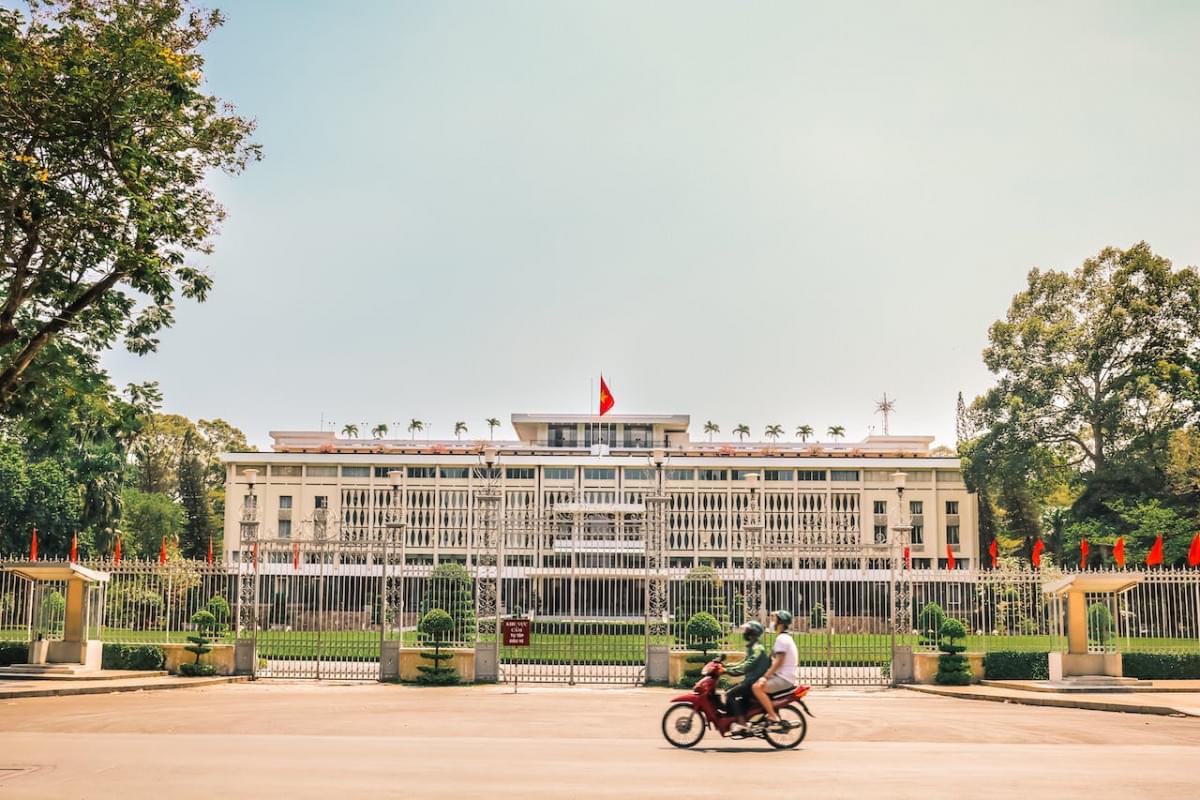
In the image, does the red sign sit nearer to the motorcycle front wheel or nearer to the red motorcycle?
the motorcycle front wheel

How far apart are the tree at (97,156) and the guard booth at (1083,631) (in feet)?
53.2

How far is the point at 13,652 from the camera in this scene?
23438 mm

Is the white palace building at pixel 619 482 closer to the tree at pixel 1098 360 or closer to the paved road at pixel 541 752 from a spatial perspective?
the tree at pixel 1098 360

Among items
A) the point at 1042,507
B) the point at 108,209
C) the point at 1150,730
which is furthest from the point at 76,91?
the point at 1042,507

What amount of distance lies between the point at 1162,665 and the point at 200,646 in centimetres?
1854

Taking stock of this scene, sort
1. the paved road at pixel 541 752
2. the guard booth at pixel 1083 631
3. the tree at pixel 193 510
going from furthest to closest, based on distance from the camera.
A: 1. the tree at pixel 193 510
2. the guard booth at pixel 1083 631
3. the paved road at pixel 541 752

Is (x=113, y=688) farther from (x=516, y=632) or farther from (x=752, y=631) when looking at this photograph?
(x=752, y=631)

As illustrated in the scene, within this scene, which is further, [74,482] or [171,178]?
[74,482]

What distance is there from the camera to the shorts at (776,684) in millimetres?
12688

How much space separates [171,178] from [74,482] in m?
34.9

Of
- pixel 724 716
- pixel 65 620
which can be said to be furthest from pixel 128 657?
pixel 724 716

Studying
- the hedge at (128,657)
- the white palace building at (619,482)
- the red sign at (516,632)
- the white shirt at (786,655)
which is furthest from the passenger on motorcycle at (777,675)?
the white palace building at (619,482)

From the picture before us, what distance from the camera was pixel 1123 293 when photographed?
143 ft

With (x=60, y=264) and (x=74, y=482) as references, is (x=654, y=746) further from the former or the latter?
(x=74, y=482)
